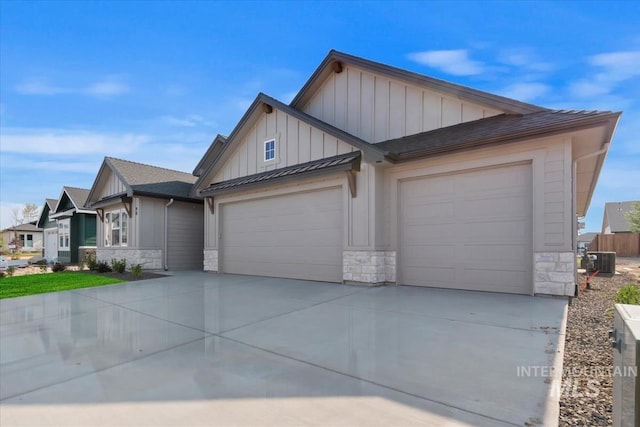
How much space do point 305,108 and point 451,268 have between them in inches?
308

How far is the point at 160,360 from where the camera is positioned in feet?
11.7

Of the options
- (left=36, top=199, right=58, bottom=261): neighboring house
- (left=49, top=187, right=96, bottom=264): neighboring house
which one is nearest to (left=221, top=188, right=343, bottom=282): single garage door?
(left=49, top=187, right=96, bottom=264): neighboring house

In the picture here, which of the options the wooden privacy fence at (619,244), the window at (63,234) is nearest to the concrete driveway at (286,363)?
the window at (63,234)

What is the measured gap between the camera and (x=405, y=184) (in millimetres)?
8547

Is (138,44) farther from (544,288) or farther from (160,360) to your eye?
(544,288)

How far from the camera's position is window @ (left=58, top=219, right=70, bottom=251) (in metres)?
20.8

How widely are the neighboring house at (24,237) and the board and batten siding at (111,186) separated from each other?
2995 cm

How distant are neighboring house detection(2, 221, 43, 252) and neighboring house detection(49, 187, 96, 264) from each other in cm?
2285

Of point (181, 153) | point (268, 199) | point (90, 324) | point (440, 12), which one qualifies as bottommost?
point (90, 324)

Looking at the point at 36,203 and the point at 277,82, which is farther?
the point at 36,203

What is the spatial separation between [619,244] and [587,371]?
31044 mm

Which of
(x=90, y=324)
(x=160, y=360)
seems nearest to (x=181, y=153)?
(x=90, y=324)

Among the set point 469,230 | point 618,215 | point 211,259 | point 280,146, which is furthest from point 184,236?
point 618,215

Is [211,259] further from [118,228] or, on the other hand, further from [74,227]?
[74,227]
